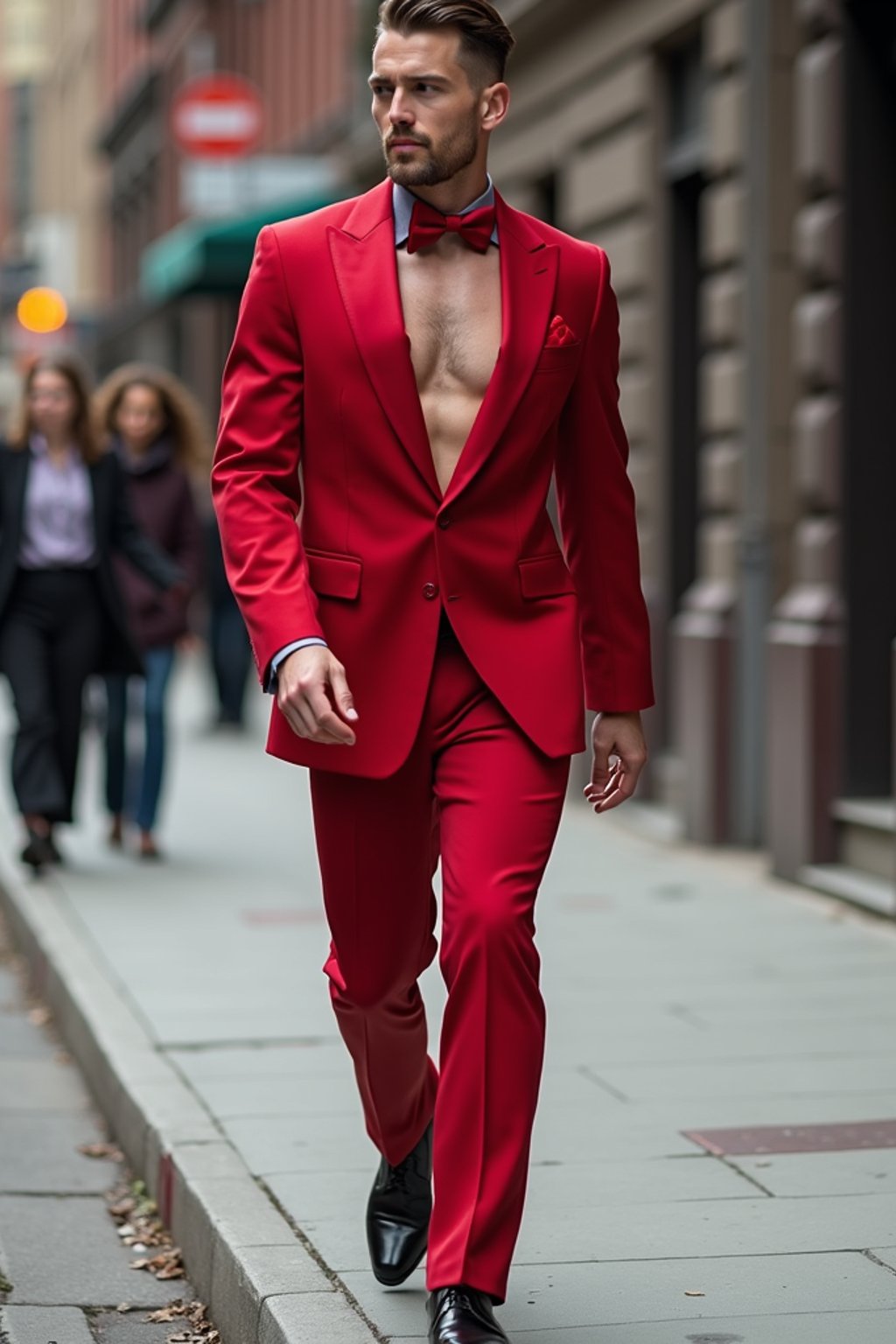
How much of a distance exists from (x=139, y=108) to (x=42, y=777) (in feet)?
107

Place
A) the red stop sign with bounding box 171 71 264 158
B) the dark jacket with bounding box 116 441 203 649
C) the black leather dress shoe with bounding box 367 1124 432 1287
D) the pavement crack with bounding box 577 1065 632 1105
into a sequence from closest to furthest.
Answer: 1. the black leather dress shoe with bounding box 367 1124 432 1287
2. the pavement crack with bounding box 577 1065 632 1105
3. the dark jacket with bounding box 116 441 203 649
4. the red stop sign with bounding box 171 71 264 158

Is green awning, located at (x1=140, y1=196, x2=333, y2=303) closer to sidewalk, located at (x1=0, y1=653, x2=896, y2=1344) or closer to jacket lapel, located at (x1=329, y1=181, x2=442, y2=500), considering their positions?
sidewalk, located at (x1=0, y1=653, x2=896, y2=1344)

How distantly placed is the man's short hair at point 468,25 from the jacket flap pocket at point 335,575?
0.79 meters

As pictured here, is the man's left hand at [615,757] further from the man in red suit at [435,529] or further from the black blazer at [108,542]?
the black blazer at [108,542]

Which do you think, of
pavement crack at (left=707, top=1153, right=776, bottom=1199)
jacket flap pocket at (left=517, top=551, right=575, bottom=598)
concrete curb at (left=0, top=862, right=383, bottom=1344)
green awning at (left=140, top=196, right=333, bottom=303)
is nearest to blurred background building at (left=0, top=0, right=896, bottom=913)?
green awning at (left=140, top=196, right=333, bottom=303)

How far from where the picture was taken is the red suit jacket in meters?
4.09

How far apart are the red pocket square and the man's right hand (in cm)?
65

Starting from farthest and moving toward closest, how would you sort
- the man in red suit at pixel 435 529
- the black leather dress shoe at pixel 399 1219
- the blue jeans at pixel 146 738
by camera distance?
the blue jeans at pixel 146 738
the black leather dress shoe at pixel 399 1219
the man in red suit at pixel 435 529

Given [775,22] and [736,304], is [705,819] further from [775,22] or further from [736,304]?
[775,22]

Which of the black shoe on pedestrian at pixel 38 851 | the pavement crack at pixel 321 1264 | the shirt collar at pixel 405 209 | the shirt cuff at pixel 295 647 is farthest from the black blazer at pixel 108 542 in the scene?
the shirt cuff at pixel 295 647

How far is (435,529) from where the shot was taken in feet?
13.4

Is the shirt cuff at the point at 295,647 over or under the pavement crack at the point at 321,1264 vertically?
over

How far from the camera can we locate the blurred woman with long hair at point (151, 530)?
10859mm

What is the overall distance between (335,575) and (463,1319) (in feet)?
3.87
